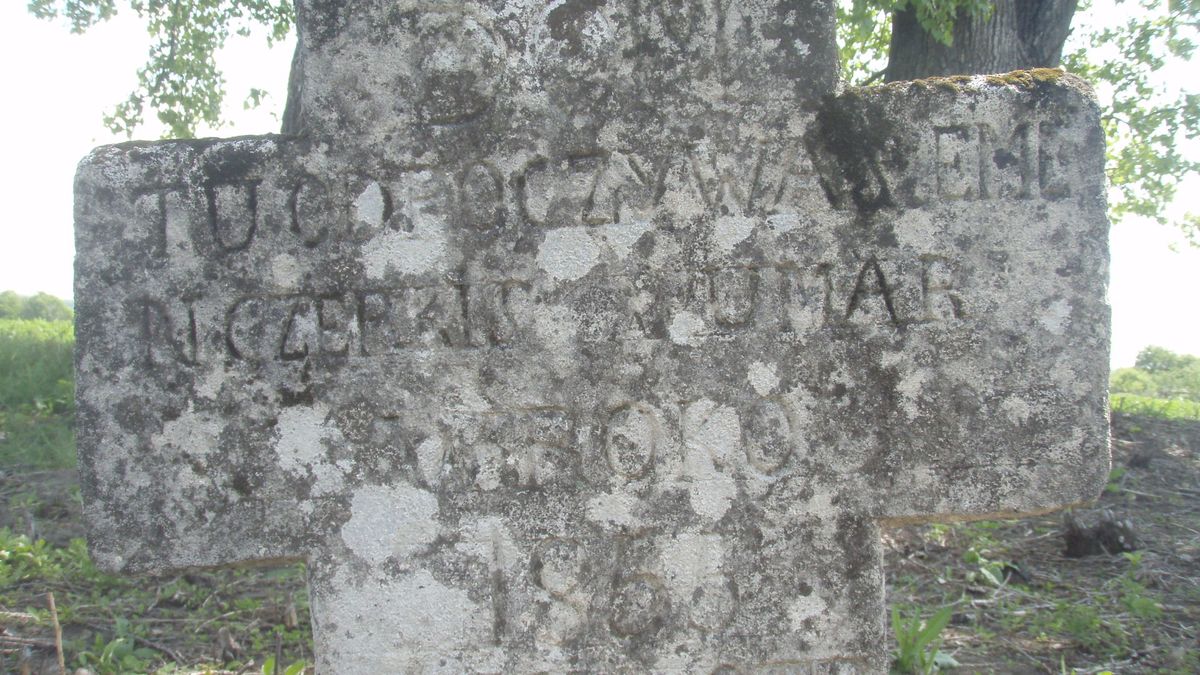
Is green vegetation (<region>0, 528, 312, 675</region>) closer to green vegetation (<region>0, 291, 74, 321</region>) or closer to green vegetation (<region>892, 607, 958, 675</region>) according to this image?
green vegetation (<region>892, 607, 958, 675</region>)

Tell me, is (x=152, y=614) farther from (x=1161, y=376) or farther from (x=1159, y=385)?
(x=1161, y=376)

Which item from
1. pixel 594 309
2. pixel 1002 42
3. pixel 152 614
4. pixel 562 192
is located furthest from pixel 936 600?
pixel 152 614

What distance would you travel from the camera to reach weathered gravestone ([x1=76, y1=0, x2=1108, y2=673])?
2.37 m

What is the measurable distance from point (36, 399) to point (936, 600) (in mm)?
5627

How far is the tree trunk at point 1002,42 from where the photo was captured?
5.47 metres

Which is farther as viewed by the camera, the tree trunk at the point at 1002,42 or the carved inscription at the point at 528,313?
the tree trunk at the point at 1002,42

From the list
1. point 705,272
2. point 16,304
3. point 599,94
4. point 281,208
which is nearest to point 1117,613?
point 705,272

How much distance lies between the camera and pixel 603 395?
2396 millimetres

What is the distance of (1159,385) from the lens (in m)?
9.78

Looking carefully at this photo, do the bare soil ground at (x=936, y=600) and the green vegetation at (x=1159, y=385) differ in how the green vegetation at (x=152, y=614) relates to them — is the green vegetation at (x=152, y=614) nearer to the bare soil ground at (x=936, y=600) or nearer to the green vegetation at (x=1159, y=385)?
the bare soil ground at (x=936, y=600)

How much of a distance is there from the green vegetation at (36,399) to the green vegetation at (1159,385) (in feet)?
23.5

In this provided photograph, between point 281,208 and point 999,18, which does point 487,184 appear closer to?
point 281,208

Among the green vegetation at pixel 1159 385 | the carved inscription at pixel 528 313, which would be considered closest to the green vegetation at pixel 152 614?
the carved inscription at pixel 528 313

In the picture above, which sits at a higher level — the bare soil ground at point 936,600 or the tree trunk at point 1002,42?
the tree trunk at point 1002,42
